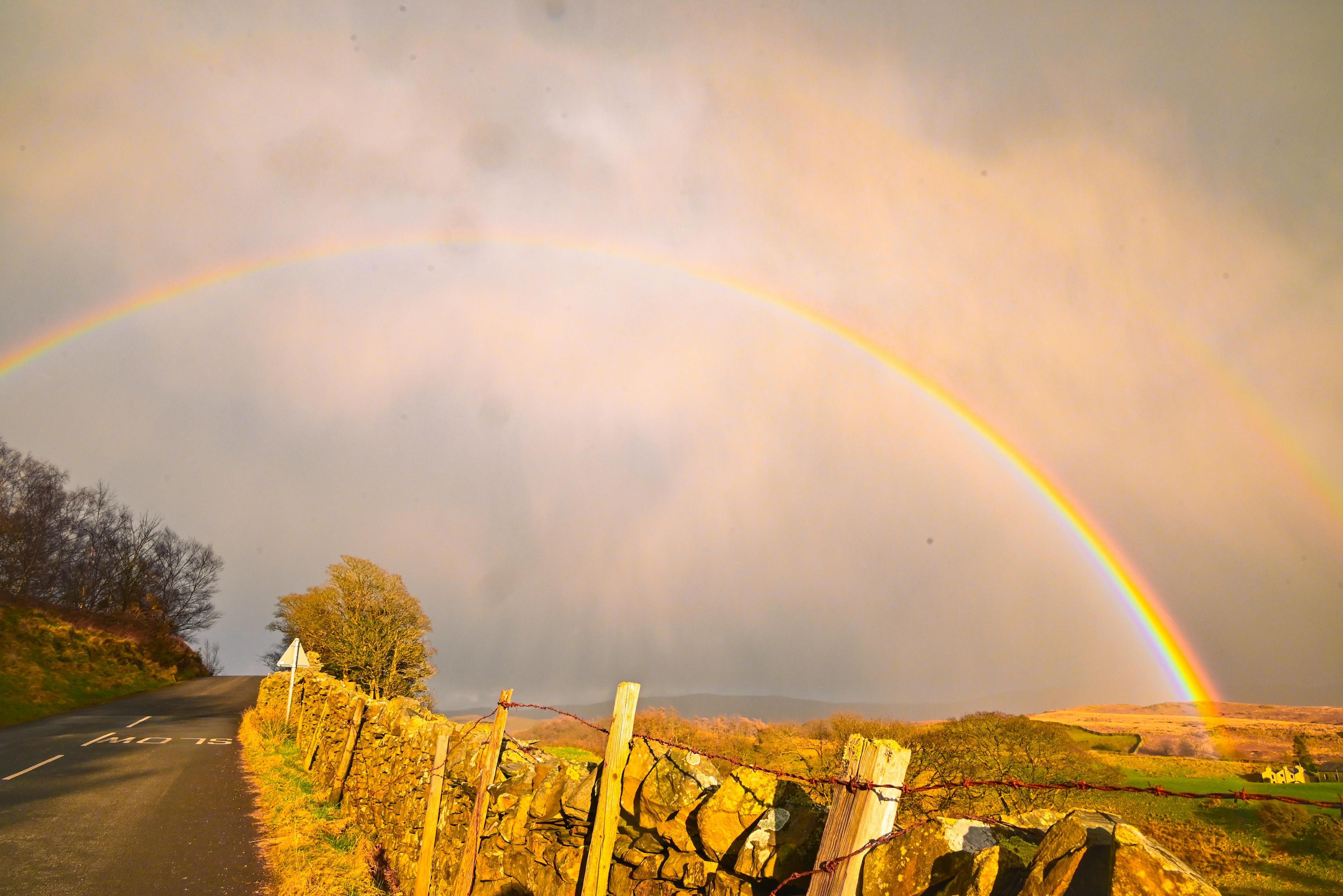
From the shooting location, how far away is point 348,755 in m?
13.2

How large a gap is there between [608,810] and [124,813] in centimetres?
1213

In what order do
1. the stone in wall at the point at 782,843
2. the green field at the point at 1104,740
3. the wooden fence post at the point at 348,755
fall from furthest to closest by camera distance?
the green field at the point at 1104,740
the wooden fence post at the point at 348,755
the stone in wall at the point at 782,843

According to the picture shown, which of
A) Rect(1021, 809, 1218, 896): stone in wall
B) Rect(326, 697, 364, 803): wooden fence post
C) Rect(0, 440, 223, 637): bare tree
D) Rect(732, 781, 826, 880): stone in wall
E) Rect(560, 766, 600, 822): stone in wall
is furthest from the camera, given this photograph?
Rect(0, 440, 223, 637): bare tree

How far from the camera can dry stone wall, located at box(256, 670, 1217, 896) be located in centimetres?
285

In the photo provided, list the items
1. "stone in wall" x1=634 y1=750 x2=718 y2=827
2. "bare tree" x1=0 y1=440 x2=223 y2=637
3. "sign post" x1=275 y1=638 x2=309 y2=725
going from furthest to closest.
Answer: "bare tree" x1=0 y1=440 x2=223 y2=637
"sign post" x1=275 y1=638 x2=309 y2=725
"stone in wall" x1=634 y1=750 x2=718 y2=827

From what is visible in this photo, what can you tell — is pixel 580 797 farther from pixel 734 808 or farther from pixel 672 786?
pixel 734 808

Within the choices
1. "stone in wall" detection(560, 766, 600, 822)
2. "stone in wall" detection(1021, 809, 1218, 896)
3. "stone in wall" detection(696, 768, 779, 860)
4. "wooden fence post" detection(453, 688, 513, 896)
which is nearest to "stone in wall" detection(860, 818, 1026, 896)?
"stone in wall" detection(1021, 809, 1218, 896)

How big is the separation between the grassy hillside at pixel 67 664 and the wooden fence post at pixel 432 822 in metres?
24.9

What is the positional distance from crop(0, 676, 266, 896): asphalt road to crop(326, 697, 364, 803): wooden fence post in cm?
148

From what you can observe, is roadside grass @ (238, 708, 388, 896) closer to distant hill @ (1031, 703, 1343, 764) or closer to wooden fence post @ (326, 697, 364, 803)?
wooden fence post @ (326, 697, 364, 803)

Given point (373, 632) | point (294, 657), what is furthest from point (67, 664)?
point (294, 657)

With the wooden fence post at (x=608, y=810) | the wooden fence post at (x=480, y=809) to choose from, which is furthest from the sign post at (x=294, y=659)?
the wooden fence post at (x=608, y=810)

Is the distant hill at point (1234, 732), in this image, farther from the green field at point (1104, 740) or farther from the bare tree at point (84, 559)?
the bare tree at point (84, 559)

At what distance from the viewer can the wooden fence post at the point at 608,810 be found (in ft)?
17.7
